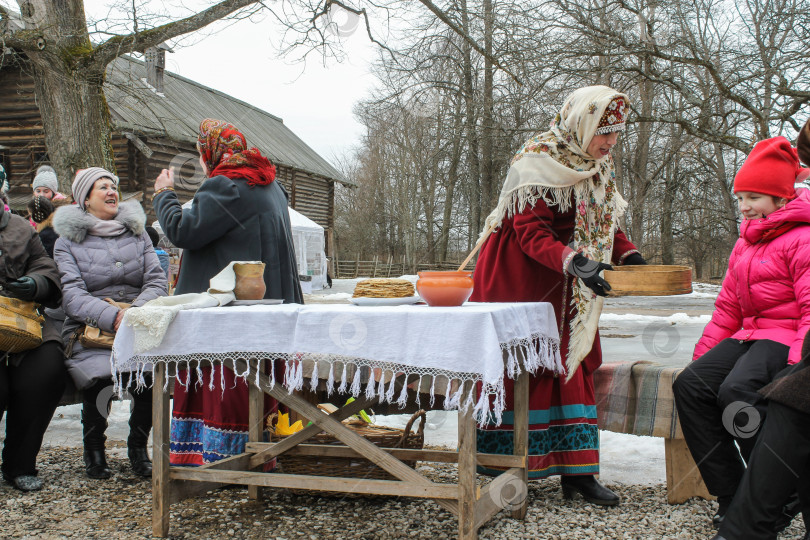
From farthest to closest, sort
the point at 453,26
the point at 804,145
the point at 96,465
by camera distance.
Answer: the point at 453,26
the point at 96,465
the point at 804,145

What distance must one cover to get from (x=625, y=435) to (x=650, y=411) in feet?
3.25

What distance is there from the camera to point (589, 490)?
2.90 metres

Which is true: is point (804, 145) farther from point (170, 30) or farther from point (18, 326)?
point (170, 30)

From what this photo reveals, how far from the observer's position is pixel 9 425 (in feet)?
10.7

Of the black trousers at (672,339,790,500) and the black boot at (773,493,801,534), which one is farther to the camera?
the black trousers at (672,339,790,500)

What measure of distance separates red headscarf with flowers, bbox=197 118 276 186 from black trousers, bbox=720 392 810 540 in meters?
2.43

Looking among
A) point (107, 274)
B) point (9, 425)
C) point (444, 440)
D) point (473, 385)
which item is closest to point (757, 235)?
point (473, 385)

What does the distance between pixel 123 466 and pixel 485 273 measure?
2210 millimetres

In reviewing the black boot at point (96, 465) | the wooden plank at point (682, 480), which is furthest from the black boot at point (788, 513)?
the black boot at point (96, 465)

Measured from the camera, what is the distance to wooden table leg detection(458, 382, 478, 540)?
85.0 inches

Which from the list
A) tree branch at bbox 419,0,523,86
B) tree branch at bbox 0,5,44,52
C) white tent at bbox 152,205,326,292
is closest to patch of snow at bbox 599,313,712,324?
tree branch at bbox 419,0,523,86

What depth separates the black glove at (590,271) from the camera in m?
2.41

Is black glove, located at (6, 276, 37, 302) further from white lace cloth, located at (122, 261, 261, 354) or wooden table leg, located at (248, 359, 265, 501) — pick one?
wooden table leg, located at (248, 359, 265, 501)

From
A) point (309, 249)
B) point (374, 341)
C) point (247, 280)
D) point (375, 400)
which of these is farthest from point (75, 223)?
point (309, 249)
